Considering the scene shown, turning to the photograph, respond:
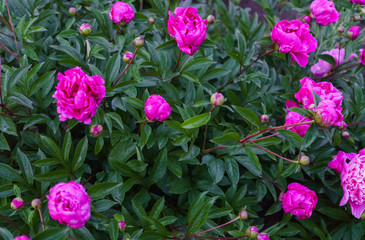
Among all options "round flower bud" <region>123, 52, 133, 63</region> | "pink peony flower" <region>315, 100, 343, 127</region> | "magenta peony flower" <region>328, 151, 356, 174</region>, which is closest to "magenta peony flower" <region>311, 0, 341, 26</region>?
"magenta peony flower" <region>328, 151, 356, 174</region>

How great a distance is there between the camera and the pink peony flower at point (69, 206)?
2.68 feet

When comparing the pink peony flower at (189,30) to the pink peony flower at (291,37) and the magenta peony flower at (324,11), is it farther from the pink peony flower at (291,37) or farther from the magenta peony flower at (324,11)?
the magenta peony flower at (324,11)

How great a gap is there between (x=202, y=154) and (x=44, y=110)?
64 cm

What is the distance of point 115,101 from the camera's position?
51.1 inches

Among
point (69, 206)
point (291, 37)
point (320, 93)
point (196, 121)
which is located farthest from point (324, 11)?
point (69, 206)

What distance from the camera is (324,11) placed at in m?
1.53

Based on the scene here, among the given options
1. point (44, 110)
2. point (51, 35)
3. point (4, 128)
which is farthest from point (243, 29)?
point (4, 128)

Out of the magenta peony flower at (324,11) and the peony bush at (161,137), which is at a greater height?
the magenta peony flower at (324,11)

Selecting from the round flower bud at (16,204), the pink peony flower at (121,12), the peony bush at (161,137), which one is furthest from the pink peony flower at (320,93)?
the round flower bud at (16,204)

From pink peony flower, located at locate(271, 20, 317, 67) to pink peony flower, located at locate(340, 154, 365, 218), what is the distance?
0.43 metres

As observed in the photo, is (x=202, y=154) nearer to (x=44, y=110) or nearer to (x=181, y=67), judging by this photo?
(x=181, y=67)

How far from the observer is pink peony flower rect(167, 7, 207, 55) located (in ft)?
3.62

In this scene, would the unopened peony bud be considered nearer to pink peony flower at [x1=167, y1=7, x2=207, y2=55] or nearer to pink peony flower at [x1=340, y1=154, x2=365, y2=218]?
pink peony flower at [x1=167, y1=7, x2=207, y2=55]

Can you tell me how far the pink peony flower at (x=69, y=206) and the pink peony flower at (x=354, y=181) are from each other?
0.89 metres
